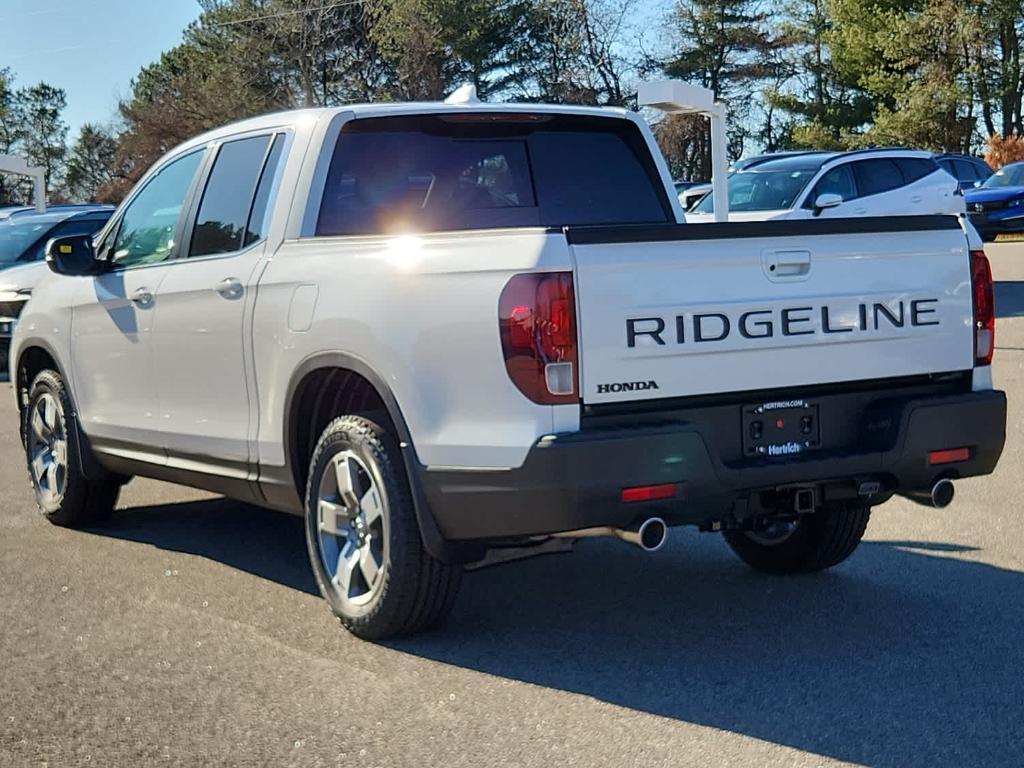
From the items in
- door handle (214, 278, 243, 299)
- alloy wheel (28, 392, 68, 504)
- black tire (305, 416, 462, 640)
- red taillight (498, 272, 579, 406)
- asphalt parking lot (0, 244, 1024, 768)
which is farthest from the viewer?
alloy wheel (28, 392, 68, 504)

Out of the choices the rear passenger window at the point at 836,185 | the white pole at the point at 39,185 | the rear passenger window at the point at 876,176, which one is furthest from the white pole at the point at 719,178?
the white pole at the point at 39,185

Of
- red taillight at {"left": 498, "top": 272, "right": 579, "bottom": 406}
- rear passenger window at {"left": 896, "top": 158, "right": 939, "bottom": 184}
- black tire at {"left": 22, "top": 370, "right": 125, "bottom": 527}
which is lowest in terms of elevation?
black tire at {"left": 22, "top": 370, "right": 125, "bottom": 527}

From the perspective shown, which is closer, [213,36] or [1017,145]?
[1017,145]

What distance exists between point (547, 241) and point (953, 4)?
48099mm

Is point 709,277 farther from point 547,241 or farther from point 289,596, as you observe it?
point 289,596

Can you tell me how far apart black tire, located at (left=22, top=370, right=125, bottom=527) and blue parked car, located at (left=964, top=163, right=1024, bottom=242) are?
21.9m

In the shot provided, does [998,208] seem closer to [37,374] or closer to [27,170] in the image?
[27,170]

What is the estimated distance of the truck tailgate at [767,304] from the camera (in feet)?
14.8

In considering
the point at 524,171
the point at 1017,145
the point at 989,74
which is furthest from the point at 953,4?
the point at 524,171

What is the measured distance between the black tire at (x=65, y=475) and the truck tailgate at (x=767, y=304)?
3557 millimetres

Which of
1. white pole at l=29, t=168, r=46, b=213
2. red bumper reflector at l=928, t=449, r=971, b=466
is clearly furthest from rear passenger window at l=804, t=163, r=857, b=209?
red bumper reflector at l=928, t=449, r=971, b=466

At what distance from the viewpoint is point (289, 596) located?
5.92 m

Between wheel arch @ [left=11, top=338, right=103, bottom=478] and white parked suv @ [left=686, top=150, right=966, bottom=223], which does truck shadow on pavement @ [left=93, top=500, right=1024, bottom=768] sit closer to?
wheel arch @ [left=11, top=338, right=103, bottom=478]

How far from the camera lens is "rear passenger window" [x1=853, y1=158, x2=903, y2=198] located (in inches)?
715
